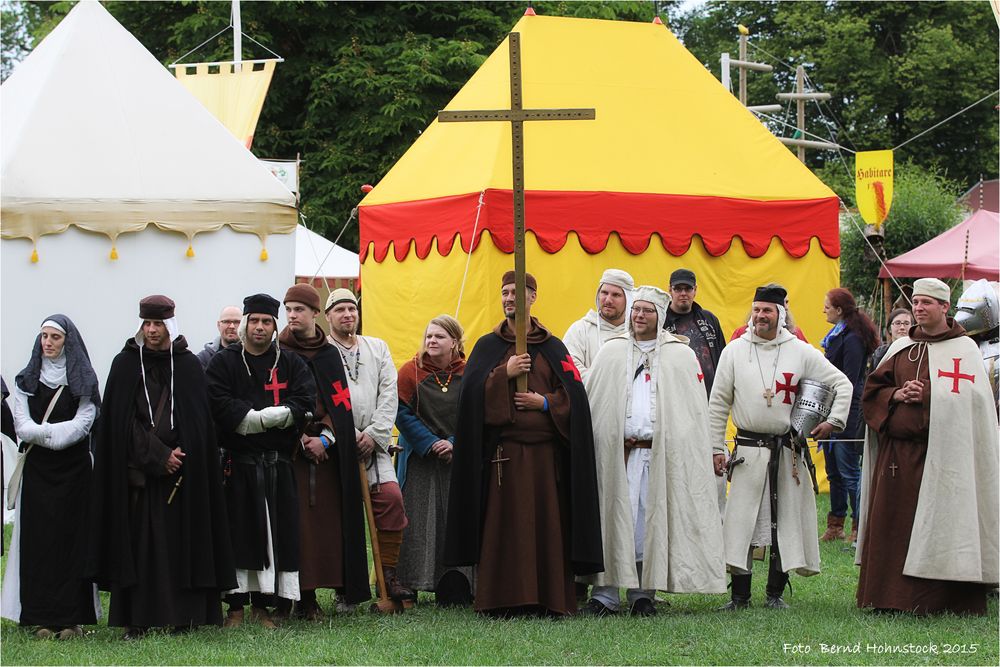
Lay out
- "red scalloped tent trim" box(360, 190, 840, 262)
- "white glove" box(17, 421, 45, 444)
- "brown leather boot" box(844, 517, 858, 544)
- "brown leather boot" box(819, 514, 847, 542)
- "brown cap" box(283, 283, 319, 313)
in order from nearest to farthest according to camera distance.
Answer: "white glove" box(17, 421, 45, 444) < "brown cap" box(283, 283, 319, 313) < "brown leather boot" box(844, 517, 858, 544) < "brown leather boot" box(819, 514, 847, 542) < "red scalloped tent trim" box(360, 190, 840, 262)

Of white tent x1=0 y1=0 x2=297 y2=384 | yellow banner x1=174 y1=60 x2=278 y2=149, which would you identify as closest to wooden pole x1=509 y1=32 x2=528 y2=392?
white tent x1=0 y1=0 x2=297 y2=384

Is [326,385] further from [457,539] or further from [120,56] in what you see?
[120,56]

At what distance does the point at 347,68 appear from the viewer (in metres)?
21.1

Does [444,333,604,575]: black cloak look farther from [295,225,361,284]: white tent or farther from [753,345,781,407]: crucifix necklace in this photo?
[295,225,361,284]: white tent

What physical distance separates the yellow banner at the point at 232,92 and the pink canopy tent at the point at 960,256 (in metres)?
7.47

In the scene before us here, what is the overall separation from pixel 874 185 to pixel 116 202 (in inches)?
508

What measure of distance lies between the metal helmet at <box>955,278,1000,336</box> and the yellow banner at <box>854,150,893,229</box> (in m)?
12.0

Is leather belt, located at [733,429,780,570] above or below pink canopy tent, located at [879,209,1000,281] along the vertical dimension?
below

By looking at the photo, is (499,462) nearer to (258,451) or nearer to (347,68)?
(258,451)

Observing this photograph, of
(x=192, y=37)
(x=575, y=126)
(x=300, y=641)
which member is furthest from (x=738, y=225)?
(x=192, y=37)

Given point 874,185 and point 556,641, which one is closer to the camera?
point 556,641

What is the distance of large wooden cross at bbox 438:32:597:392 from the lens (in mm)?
6867

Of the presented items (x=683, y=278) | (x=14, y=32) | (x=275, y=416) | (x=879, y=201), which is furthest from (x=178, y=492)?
(x=14, y=32)

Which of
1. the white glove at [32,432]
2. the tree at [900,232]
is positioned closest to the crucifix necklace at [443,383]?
the white glove at [32,432]
